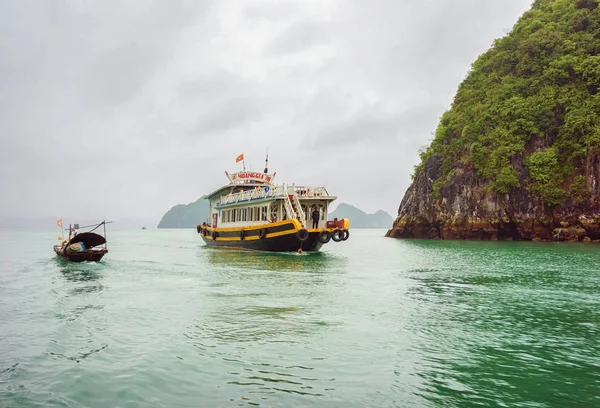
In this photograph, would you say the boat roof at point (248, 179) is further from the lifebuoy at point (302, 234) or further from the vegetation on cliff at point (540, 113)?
the vegetation on cliff at point (540, 113)

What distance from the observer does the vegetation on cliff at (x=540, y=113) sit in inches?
1757

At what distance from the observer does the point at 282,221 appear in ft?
94.9

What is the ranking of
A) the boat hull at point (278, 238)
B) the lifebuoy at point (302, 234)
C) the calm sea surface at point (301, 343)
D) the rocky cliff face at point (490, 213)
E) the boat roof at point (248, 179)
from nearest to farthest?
the calm sea surface at point (301, 343), the lifebuoy at point (302, 234), the boat hull at point (278, 238), the boat roof at point (248, 179), the rocky cliff face at point (490, 213)

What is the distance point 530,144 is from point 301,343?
4822 cm

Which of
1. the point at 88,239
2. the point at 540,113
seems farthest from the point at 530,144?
the point at 88,239

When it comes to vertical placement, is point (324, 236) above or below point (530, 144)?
below

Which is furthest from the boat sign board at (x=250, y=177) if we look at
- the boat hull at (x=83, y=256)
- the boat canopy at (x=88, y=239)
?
the boat hull at (x=83, y=256)

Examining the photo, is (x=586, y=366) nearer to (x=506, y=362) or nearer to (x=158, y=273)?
(x=506, y=362)

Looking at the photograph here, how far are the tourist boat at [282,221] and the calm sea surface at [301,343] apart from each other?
11.6 meters

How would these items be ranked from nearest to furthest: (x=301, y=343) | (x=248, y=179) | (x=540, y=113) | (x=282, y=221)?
(x=301, y=343)
(x=282, y=221)
(x=248, y=179)
(x=540, y=113)

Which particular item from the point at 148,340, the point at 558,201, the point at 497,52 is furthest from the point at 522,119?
the point at 148,340

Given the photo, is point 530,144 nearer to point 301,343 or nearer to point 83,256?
point 83,256

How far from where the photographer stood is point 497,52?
5806cm

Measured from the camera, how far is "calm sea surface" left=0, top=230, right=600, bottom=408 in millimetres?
6203
